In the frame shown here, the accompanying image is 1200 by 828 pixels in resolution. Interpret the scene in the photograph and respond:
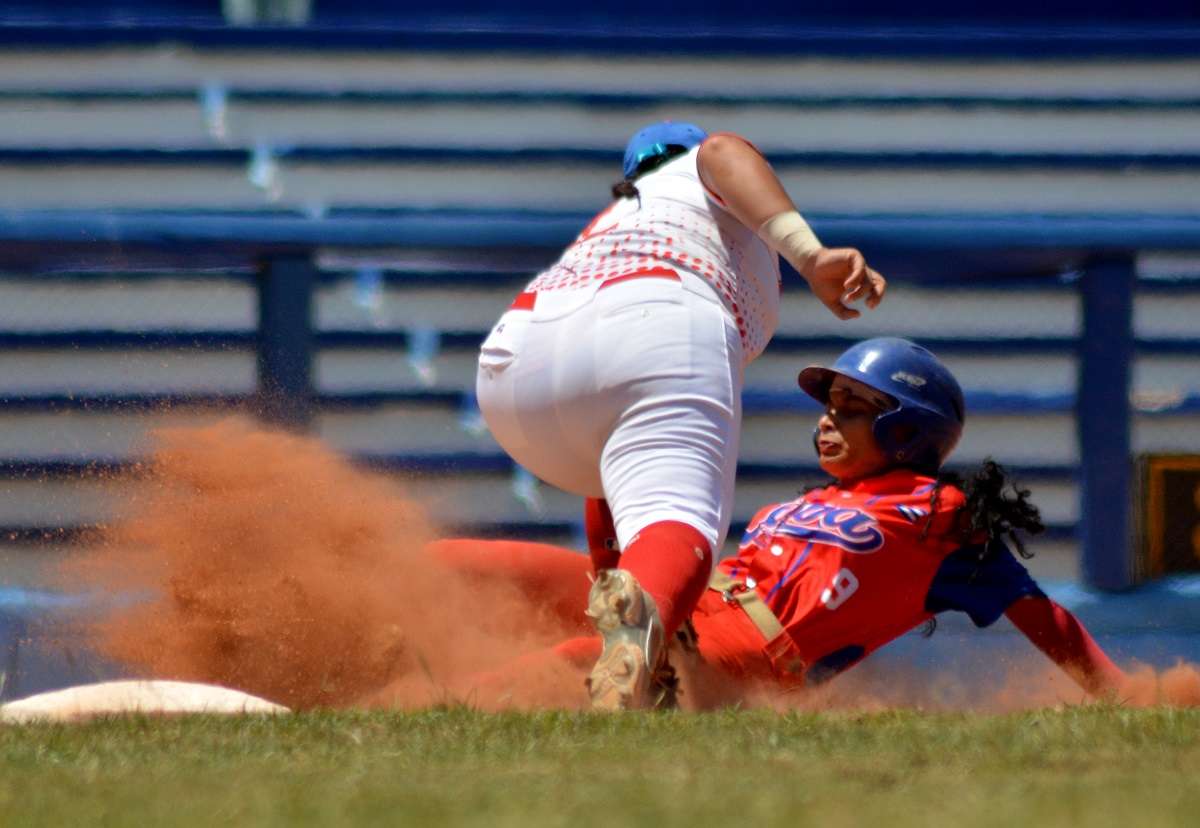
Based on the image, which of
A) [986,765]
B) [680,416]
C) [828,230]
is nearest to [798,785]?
[986,765]

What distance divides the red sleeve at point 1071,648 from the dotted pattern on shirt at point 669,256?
2.68 ft

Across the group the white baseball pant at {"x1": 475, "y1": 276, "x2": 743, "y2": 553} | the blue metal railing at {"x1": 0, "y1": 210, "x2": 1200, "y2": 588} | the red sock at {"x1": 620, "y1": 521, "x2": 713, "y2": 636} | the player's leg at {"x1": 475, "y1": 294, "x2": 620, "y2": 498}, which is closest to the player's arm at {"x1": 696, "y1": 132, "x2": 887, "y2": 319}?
the white baseball pant at {"x1": 475, "y1": 276, "x2": 743, "y2": 553}

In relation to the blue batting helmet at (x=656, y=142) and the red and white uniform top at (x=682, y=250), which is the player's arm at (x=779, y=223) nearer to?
the red and white uniform top at (x=682, y=250)

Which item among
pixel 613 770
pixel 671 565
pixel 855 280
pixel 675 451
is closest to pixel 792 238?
pixel 855 280

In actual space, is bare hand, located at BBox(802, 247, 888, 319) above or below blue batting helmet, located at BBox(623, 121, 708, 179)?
below

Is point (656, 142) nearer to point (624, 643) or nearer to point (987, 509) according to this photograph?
point (987, 509)

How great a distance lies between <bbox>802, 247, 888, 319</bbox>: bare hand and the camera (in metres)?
3.33

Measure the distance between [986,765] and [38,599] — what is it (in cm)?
312

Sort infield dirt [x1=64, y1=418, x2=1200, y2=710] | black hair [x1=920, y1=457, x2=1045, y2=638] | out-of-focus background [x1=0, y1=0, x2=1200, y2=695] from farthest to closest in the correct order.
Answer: out-of-focus background [x1=0, y1=0, x2=1200, y2=695] < black hair [x1=920, y1=457, x2=1045, y2=638] < infield dirt [x1=64, y1=418, x2=1200, y2=710]

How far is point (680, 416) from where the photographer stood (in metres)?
3.25

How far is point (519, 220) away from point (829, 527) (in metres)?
1.66

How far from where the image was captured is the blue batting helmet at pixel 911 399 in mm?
4039

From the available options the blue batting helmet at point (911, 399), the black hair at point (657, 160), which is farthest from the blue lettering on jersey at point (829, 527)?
the black hair at point (657, 160)

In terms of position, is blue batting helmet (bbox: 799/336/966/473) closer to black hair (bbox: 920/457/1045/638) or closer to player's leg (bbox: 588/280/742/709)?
black hair (bbox: 920/457/1045/638)
